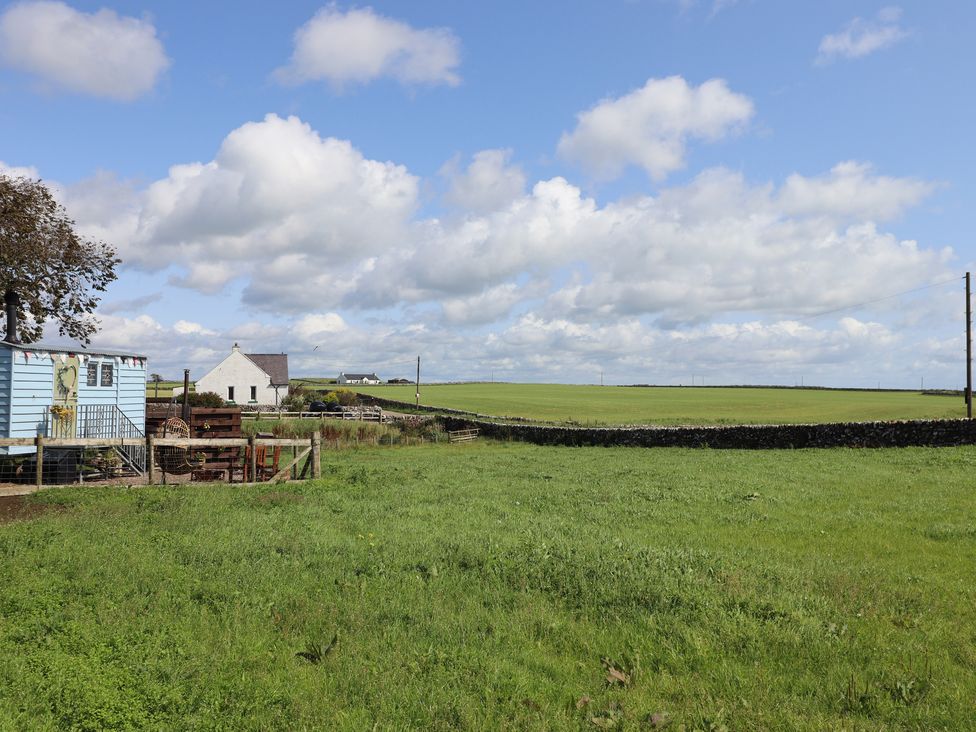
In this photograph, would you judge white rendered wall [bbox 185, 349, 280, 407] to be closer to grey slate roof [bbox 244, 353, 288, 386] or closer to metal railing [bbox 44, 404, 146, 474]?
grey slate roof [bbox 244, 353, 288, 386]

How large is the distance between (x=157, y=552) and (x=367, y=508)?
18.3ft

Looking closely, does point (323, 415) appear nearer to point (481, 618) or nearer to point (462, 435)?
point (462, 435)

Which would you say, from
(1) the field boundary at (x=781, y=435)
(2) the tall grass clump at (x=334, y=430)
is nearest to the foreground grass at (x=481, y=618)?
(1) the field boundary at (x=781, y=435)

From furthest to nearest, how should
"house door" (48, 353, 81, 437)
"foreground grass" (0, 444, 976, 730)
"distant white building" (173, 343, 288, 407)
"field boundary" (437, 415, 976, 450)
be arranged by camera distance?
"distant white building" (173, 343, 288, 407)
"field boundary" (437, 415, 976, 450)
"house door" (48, 353, 81, 437)
"foreground grass" (0, 444, 976, 730)

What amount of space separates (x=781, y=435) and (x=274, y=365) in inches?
2480

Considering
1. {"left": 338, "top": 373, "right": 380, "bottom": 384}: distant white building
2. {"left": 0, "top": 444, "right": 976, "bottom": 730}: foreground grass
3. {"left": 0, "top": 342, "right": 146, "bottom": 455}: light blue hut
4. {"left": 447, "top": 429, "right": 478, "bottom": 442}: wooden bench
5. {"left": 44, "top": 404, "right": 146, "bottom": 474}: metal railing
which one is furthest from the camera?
{"left": 338, "top": 373, "right": 380, "bottom": 384}: distant white building

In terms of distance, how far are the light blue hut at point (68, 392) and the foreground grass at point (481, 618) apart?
862 cm

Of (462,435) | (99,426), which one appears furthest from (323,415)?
(99,426)

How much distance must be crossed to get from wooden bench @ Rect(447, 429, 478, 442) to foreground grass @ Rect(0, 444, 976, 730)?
105ft

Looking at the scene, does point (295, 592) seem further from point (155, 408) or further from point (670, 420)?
point (670, 420)

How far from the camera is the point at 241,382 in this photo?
76625 millimetres

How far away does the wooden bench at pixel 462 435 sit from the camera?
47484 mm

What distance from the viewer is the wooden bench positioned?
156ft

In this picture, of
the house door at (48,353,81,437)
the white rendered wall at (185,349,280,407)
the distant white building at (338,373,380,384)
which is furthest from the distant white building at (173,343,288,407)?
the distant white building at (338,373,380,384)
